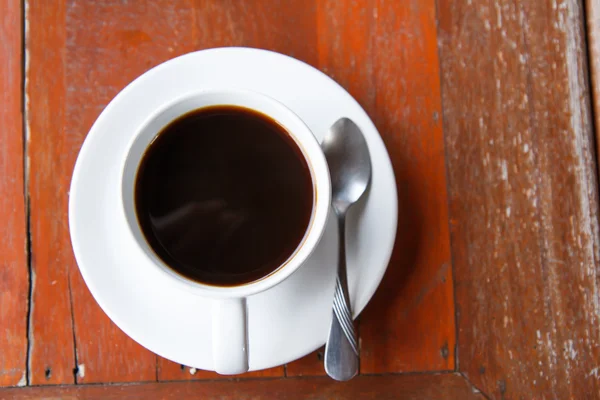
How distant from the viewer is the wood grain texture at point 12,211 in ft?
2.33

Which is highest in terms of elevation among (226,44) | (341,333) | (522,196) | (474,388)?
(226,44)

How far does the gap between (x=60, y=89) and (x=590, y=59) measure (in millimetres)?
729

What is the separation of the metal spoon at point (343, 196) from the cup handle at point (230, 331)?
143 millimetres

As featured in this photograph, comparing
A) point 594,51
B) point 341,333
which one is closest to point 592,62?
point 594,51

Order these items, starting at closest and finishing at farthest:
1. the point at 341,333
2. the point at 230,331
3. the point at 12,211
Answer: the point at 230,331
the point at 341,333
the point at 12,211

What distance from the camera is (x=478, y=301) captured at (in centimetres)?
71

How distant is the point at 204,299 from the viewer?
0.62 meters

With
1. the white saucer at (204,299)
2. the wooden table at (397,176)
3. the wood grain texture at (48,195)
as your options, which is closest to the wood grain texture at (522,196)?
the wooden table at (397,176)

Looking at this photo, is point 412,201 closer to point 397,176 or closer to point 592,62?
point 397,176

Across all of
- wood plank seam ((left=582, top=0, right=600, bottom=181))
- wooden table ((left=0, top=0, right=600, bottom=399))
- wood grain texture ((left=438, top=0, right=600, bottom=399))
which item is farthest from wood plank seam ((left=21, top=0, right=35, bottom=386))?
wood plank seam ((left=582, top=0, right=600, bottom=181))

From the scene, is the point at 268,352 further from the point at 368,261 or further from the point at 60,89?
the point at 60,89

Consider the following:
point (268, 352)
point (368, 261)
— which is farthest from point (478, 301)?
point (268, 352)

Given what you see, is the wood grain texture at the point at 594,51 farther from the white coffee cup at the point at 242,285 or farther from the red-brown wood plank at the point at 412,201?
the white coffee cup at the point at 242,285

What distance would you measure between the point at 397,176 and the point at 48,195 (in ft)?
1.71
